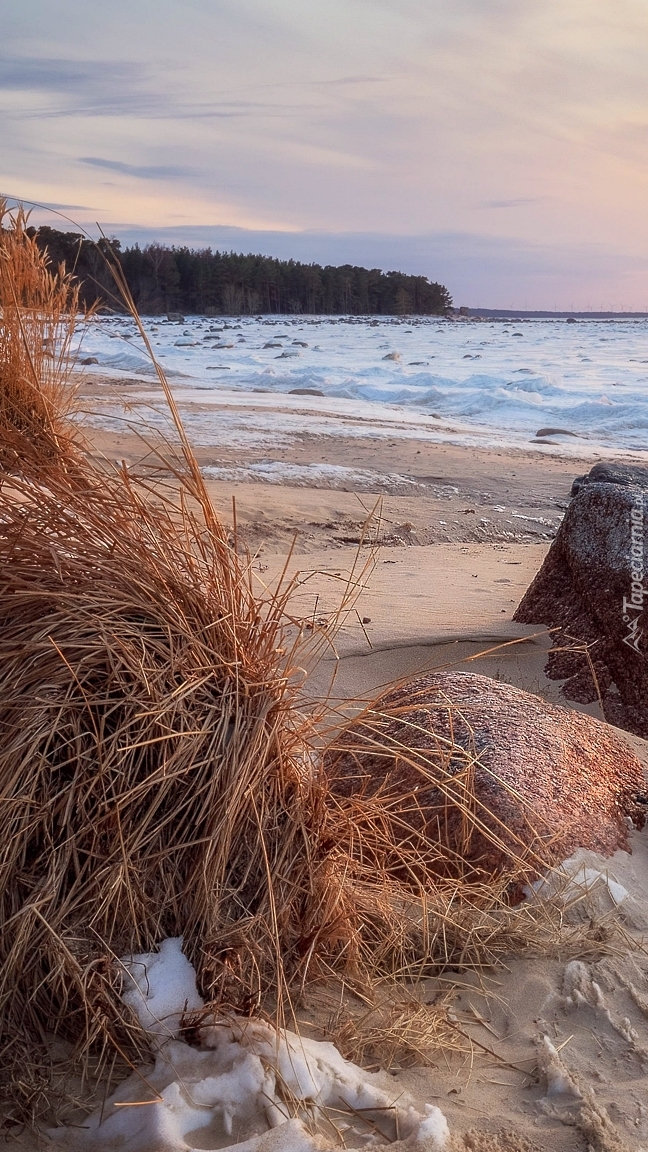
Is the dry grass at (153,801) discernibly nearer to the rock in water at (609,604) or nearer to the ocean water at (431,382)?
the rock in water at (609,604)

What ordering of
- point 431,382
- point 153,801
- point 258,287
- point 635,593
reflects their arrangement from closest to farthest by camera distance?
point 153,801 → point 635,593 → point 431,382 → point 258,287

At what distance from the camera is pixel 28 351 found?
9.26ft

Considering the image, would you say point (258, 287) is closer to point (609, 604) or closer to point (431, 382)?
point (431, 382)

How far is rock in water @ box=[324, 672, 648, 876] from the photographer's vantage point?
2.42 meters

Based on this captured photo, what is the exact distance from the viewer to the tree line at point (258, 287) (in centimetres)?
5894

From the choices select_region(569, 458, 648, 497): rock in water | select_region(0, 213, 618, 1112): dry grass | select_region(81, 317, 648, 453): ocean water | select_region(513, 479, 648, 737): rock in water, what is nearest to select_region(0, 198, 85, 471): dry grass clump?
A: select_region(0, 213, 618, 1112): dry grass

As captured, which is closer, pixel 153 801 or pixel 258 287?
pixel 153 801

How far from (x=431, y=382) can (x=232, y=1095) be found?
65.3ft

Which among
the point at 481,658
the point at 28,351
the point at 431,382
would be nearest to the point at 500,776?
the point at 481,658

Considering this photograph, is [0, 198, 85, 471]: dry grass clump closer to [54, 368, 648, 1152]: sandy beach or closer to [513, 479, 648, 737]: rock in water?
[54, 368, 648, 1152]: sandy beach

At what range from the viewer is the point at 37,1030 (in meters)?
1.70

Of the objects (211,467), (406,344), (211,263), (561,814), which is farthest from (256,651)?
(211,263)

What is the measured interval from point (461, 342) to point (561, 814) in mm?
37963

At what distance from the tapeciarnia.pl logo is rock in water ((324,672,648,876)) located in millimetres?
926
